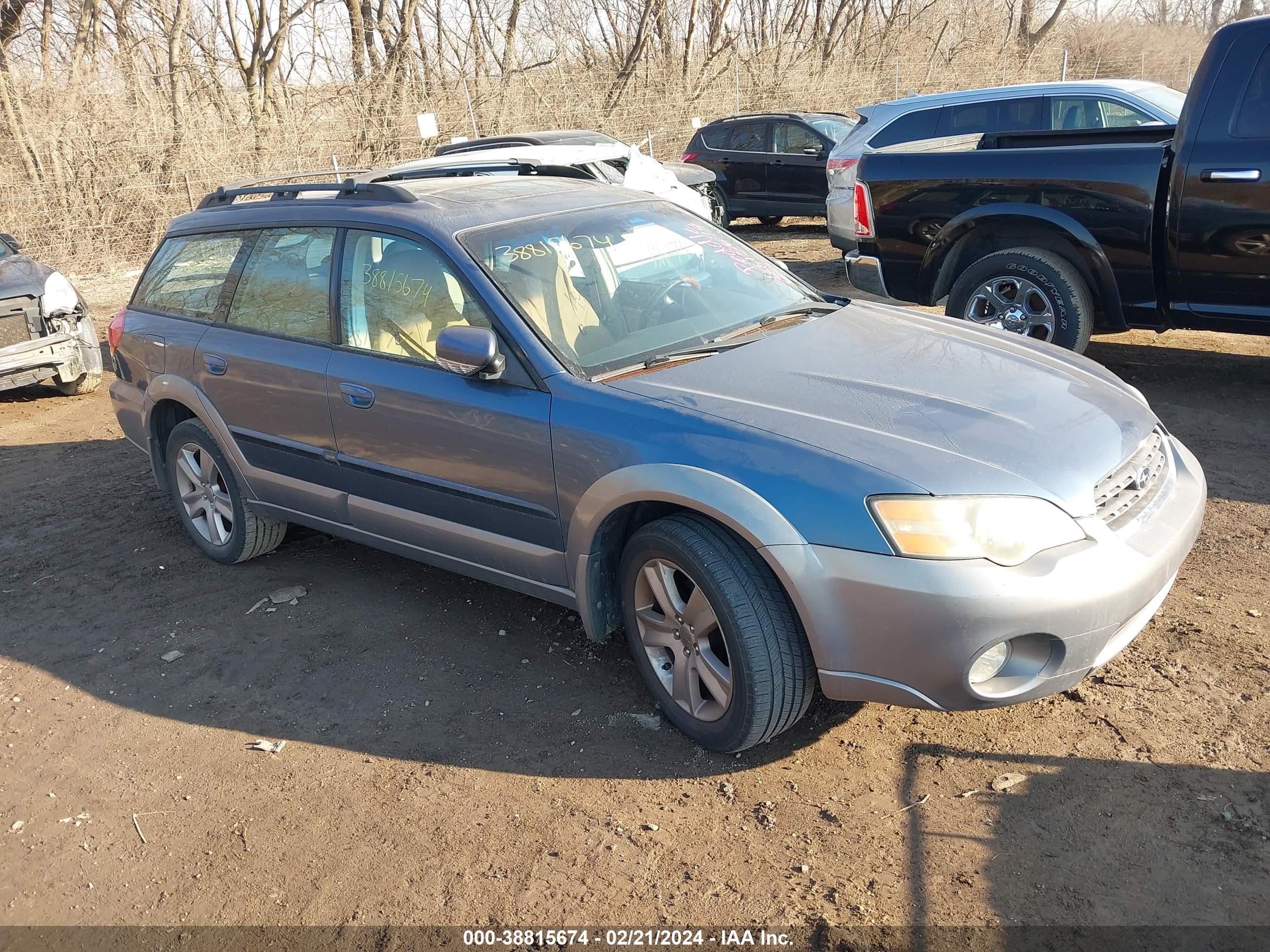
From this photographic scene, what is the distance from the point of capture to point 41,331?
837 cm

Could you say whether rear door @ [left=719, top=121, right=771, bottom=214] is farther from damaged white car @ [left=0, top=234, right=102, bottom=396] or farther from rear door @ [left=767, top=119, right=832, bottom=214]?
damaged white car @ [left=0, top=234, right=102, bottom=396]

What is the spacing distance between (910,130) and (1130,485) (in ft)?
23.9

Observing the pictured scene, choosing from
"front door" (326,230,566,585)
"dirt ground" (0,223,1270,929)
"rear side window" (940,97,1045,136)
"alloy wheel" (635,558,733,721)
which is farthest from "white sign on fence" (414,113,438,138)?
"alloy wheel" (635,558,733,721)

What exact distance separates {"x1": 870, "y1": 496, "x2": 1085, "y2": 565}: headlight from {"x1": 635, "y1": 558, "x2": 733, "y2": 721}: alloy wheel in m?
0.63

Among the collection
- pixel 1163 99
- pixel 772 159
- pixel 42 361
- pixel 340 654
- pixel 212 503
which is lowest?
pixel 340 654

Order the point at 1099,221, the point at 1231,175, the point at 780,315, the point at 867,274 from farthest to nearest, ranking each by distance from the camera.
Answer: the point at 867,274 → the point at 1099,221 → the point at 1231,175 → the point at 780,315

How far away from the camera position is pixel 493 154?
363 inches

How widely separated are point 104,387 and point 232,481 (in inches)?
204

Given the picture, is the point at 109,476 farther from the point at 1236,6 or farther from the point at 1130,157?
the point at 1236,6

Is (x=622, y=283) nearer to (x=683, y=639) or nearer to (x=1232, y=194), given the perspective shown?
(x=683, y=639)

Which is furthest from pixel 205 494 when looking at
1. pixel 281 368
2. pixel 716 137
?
pixel 716 137

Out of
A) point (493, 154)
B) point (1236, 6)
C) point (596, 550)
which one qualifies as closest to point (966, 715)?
point (596, 550)

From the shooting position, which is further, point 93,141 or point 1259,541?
point 93,141

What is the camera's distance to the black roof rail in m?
4.36
